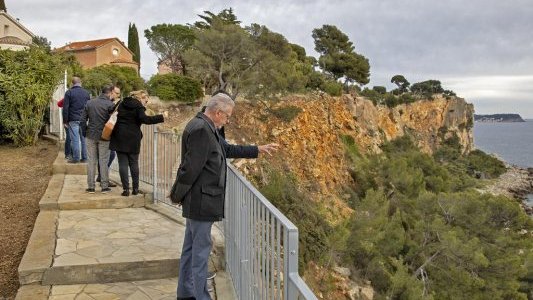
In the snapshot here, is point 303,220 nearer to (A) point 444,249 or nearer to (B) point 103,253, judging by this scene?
(A) point 444,249

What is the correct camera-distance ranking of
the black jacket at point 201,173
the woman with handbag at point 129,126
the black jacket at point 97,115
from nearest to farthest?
1. the black jacket at point 201,173
2. the woman with handbag at point 129,126
3. the black jacket at point 97,115

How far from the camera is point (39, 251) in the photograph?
476 cm

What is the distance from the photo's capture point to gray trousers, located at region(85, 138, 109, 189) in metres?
6.97

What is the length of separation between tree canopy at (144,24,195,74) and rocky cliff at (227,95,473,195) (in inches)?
508

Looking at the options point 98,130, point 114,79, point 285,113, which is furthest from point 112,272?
point 285,113

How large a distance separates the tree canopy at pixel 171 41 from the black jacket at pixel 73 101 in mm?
31279

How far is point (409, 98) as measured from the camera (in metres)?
65.4

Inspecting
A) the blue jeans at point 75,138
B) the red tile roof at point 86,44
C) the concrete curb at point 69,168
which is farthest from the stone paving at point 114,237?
the red tile roof at point 86,44

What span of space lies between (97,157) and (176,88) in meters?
21.0

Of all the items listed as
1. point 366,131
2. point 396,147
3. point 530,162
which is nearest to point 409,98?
point 396,147

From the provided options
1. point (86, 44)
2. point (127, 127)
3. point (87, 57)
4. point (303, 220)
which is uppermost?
point (86, 44)

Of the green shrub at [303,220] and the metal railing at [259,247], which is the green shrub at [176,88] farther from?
the metal railing at [259,247]

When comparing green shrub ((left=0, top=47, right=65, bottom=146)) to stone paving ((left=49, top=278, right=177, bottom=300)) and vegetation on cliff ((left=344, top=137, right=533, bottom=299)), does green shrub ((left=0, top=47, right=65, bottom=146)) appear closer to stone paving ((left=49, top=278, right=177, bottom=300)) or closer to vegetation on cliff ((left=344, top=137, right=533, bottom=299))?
stone paving ((left=49, top=278, right=177, bottom=300))

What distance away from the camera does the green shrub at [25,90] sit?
11956 millimetres
